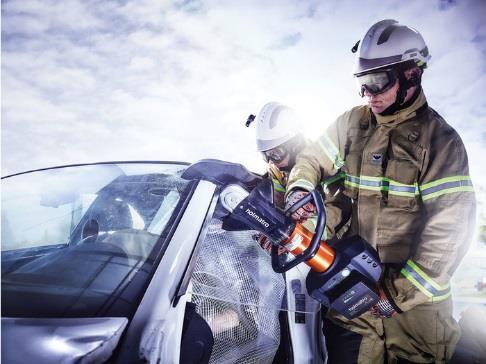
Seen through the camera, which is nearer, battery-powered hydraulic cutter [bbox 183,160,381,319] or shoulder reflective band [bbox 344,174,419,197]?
battery-powered hydraulic cutter [bbox 183,160,381,319]

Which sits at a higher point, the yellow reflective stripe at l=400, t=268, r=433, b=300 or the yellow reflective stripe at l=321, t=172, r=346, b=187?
the yellow reflective stripe at l=321, t=172, r=346, b=187

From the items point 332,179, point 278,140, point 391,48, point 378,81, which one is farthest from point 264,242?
point 278,140

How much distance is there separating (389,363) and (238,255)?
107cm

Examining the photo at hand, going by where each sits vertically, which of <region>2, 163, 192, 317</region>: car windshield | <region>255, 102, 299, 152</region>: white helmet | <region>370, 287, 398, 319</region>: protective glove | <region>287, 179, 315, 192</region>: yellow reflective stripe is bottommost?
<region>370, 287, 398, 319</region>: protective glove

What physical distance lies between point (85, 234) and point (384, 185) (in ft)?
5.60

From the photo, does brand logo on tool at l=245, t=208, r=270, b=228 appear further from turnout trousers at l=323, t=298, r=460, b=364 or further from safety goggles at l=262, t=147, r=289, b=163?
safety goggles at l=262, t=147, r=289, b=163

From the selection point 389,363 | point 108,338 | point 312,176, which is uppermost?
point 312,176

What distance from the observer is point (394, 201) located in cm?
171

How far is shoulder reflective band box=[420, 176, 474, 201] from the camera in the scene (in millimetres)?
1488

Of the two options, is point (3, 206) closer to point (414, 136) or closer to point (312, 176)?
point (312, 176)

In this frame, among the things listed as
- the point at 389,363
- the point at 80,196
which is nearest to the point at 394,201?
the point at 389,363

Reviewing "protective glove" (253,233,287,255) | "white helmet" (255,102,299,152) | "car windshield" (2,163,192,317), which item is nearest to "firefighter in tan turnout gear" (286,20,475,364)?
"protective glove" (253,233,287,255)

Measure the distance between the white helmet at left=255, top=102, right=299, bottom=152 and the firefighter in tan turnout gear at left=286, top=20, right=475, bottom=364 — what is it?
1.30 m

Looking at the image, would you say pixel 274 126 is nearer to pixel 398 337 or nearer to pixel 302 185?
pixel 302 185
